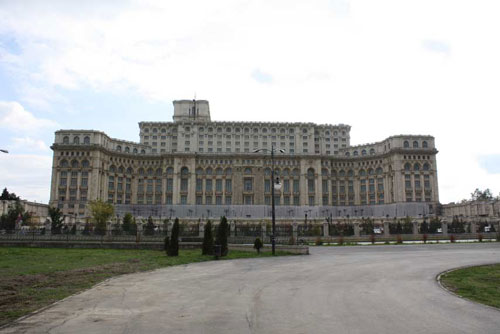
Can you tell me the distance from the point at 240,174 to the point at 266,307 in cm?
10169

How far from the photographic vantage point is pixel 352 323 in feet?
29.9

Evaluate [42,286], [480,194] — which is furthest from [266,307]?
[480,194]

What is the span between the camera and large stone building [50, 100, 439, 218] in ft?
344

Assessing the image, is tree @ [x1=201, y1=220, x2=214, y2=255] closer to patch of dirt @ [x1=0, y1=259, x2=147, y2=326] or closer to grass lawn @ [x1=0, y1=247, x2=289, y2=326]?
grass lawn @ [x1=0, y1=247, x2=289, y2=326]

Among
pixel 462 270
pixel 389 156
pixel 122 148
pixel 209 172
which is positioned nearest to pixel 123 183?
pixel 122 148

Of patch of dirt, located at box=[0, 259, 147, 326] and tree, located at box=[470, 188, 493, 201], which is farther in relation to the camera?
tree, located at box=[470, 188, 493, 201]

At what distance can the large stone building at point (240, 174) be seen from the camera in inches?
4131

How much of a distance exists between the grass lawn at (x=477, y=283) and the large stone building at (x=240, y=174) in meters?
87.4

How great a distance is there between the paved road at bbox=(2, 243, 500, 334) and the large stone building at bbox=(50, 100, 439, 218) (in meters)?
90.3

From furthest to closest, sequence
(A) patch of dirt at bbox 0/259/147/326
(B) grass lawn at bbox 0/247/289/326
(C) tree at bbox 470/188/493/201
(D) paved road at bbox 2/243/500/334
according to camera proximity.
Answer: (C) tree at bbox 470/188/493/201 < (B) grass lawn at bbox 0/247/289/326 < (A) patch of dirt at bbox 0/259/147/326 < (D) paved road at bbox 2/243/500/334

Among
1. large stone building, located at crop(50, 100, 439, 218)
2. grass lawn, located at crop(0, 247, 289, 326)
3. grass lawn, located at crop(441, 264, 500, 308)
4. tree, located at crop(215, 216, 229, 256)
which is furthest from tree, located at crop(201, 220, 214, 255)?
large stone building, located at crop(50, 100, 439, 218)

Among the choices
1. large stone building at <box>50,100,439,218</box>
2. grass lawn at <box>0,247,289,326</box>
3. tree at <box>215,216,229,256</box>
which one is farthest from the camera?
large stone building at <box>50,100,439,218</box>

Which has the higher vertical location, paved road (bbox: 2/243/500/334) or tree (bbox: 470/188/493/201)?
tree (bbox: 470/188/493/201)

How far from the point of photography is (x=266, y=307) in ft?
35.3
